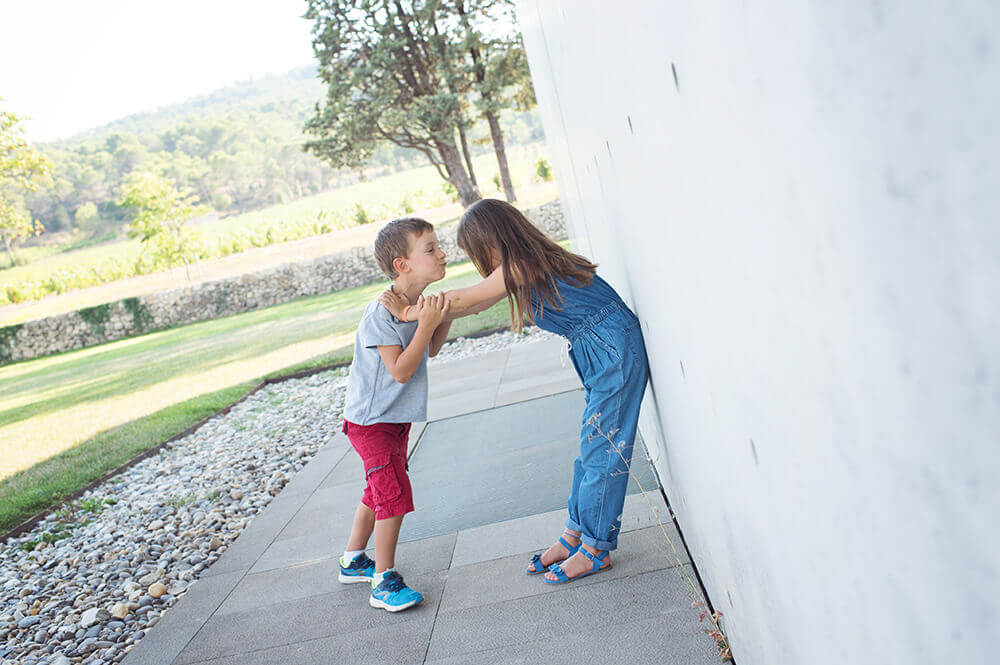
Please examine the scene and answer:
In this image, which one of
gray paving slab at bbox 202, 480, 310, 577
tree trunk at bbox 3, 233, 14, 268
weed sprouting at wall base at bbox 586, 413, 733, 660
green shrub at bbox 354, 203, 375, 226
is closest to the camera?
weed sprouting at wall base at bbox 586, 413, 733, 660

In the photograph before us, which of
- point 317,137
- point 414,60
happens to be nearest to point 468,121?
point 414,60

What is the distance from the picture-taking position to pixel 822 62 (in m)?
0.64

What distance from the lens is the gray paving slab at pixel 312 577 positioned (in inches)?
133

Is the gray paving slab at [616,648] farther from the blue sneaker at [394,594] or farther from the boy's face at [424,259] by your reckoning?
the boy's face at [424,259]

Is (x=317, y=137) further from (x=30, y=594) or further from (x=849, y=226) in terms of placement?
(x=849, y=226)

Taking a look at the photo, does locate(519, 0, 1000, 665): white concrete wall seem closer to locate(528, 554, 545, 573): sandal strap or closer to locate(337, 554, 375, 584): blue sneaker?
locate(528, 554, 545, 573): sandal strap

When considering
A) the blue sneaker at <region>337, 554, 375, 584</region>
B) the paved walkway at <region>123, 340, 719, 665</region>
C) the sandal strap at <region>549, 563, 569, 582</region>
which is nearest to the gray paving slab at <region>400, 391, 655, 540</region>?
the paved walkway at <region>123, 340, 719, 665</region>

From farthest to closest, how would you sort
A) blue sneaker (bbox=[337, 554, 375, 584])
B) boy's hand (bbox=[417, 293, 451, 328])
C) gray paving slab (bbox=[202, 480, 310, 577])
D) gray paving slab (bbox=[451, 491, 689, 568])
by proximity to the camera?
1. gray paving slab (bbox=[202, 480, 310, 577])
2. blue sneaker (bbox=[337, 554, 375, 584])
3. gray paving slab (bbox=[451, 491, 689, 568])
4. boy's hand (bbox=[417, 293, 451, 328])

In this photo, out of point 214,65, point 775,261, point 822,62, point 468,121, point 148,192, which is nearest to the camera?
point 822,62

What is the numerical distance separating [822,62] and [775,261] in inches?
10.7

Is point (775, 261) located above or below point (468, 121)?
below

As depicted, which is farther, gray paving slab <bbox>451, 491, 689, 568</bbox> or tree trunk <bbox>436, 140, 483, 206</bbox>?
tree trunk <bbox>436, 140, 483, 206</bbox>

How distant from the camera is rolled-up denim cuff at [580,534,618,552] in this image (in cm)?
285

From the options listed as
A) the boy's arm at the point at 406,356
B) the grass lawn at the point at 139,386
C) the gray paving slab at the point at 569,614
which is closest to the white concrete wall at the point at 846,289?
the gray paving slab at the point at 569,614
